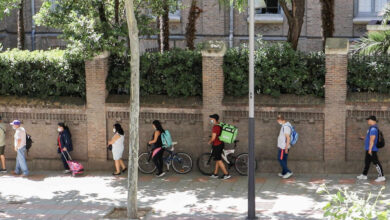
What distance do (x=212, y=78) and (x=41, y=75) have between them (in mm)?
5001

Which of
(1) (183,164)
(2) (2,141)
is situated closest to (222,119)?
(1) (183,164)

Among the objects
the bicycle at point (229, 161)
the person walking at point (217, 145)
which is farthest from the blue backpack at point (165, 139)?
the person walking at point (217, 145)

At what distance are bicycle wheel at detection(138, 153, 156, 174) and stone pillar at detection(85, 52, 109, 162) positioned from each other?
116 cm

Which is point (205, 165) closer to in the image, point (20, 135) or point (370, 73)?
point (370, 73)

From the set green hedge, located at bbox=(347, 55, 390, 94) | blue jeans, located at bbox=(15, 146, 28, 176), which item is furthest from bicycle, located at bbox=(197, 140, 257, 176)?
blue jeans, located at bbox=(15, 146, 28, 176)

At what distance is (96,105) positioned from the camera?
59.9ft

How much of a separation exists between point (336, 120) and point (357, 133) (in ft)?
2.13

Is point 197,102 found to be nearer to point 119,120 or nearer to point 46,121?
point 119,120

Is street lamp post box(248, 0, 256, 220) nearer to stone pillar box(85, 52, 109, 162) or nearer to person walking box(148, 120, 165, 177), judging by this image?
person walking box(148, 120, 165, 177)

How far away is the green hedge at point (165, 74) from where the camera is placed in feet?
58.9

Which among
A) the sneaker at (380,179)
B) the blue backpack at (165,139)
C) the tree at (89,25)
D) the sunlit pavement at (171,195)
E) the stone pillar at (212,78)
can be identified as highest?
the tree at (89,25)

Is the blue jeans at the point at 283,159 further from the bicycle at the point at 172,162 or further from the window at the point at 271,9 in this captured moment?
the window at the point at 271,9

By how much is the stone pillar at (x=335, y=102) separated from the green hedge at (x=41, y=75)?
6.80 meters

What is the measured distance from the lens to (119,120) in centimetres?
1822
